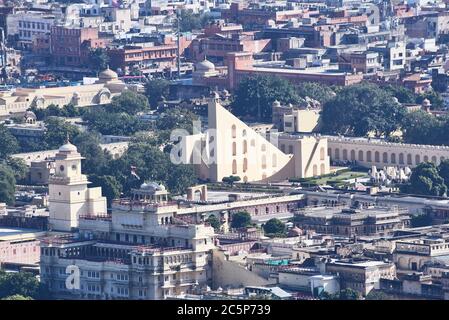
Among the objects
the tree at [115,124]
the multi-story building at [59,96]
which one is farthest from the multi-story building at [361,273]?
the multi-story building at [59,96]

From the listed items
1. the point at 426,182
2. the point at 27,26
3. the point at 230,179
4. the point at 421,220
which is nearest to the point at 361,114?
the point at 230,179

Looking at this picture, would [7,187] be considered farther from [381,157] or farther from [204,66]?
[204,66]

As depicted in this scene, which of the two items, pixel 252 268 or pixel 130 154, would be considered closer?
pixel 252 268

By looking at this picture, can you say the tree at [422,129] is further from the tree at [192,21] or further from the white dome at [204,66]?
the tree at [192,21]

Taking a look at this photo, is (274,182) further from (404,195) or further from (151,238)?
(151,238)

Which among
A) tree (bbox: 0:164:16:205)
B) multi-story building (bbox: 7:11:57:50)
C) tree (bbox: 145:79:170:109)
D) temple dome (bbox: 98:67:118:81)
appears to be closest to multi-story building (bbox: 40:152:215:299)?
tree (bbox: 0:164:16:205)
